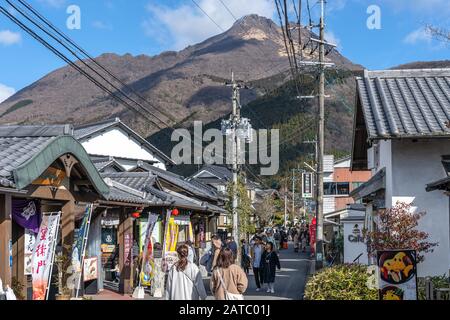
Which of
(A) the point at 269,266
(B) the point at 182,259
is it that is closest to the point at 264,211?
(A) the point at 269,266

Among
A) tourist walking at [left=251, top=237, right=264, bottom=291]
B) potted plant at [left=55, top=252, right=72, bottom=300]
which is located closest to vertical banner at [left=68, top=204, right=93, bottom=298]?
potted plant at [left=55, top=252, right=72, bottom=300]

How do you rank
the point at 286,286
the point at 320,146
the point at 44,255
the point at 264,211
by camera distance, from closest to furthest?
1. the point at 44,255
2. the point at 286,286
3. the point at 320,146
4. the point at 264,211

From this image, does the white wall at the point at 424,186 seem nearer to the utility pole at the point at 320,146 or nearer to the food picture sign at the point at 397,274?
the food picture sign at the point at 397,274

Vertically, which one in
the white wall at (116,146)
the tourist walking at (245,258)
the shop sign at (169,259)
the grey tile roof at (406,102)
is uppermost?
the white wall at (116,146)

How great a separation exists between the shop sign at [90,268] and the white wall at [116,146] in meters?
21.5

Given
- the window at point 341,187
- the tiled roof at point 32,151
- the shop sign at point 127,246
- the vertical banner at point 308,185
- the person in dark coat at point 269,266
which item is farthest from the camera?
the window at point 341,187

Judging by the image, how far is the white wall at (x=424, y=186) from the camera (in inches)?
530

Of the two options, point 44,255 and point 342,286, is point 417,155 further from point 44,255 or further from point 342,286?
point 44,255

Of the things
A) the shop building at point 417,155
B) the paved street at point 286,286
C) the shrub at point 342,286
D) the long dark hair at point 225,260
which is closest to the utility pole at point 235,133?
the paved street at point 286,286

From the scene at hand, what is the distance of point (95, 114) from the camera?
115375 millimetres

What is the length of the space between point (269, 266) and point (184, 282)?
10077 millimetres

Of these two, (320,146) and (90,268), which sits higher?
(320,146)

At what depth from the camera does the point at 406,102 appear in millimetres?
14875

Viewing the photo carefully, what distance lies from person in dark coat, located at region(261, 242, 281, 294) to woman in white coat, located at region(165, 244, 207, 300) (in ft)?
32.6
